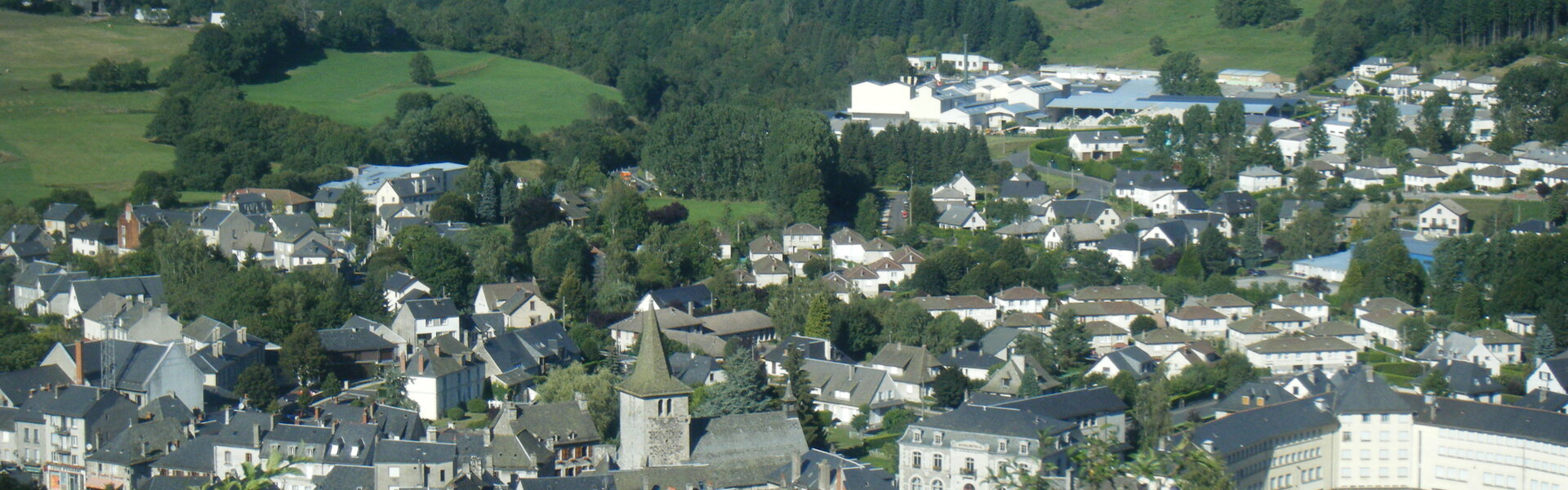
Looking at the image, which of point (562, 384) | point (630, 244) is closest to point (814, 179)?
point (630, 244)

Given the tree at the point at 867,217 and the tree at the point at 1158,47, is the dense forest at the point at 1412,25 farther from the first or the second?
the tree at the point at 867,217

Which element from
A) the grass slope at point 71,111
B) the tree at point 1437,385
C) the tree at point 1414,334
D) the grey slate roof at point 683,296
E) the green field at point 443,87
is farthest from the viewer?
the green field at point 443,87

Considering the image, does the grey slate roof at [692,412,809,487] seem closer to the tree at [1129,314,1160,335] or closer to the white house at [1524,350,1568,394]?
the tree at [1129,314,1160,335]

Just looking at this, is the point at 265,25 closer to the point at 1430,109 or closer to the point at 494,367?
the point at 494,367

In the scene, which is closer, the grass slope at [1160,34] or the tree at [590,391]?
the tree at [590,391]

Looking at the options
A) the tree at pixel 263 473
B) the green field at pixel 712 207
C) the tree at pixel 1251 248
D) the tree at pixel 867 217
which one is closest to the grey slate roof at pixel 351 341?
the green field at pixel 712 207

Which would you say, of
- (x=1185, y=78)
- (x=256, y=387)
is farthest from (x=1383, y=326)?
(x=1185, y=78)
